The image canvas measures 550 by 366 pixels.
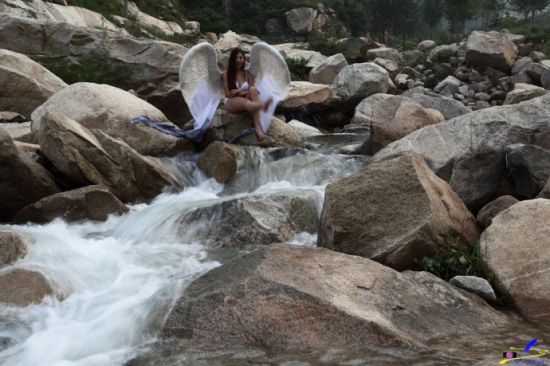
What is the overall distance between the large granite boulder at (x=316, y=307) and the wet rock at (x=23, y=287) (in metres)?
1.14

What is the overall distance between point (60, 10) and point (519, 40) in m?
24.3

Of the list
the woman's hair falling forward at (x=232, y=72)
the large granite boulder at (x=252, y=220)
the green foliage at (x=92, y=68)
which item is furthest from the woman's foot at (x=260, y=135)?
the green foliage at (x=92, y=68)

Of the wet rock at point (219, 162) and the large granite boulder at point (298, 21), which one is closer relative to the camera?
the wet rock at point (219, 162)

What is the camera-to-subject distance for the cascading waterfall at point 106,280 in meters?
3.60

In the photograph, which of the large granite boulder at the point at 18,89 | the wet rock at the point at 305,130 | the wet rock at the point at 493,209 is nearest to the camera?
the wet rock at the point at 493,209

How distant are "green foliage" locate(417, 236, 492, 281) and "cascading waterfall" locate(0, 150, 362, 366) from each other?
58.2 inches

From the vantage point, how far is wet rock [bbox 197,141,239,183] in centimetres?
820

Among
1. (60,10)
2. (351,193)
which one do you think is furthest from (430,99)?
(60,10)

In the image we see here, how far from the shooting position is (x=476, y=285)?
4.31m

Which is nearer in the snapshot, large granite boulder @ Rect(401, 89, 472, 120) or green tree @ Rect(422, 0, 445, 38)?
large granite boulder @ Rect(401, 89, 472, 120)

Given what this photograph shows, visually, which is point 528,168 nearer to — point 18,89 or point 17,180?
point 17,180

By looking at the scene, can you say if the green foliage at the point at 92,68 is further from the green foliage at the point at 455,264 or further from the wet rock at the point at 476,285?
the wet rock at the point at 476,285

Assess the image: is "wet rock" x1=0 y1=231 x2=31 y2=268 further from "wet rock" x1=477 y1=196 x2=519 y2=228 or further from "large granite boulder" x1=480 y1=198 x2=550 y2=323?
"wet rock" x1=477 y1=196 x2=519 y2=228

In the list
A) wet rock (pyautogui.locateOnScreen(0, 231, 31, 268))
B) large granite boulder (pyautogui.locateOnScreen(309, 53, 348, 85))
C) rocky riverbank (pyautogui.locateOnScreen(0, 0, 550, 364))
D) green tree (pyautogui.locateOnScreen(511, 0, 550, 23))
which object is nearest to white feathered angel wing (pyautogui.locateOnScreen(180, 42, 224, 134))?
rocky riverbank (pyautogui.locateOnScreen(0, 0, 550, 364))
